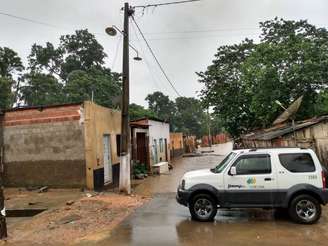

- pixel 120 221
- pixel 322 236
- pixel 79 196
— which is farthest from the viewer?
pixel 79 196

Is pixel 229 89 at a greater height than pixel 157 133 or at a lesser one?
greater

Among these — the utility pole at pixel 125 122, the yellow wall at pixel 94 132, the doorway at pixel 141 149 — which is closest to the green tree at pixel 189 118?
the doorway at pixel 141 149

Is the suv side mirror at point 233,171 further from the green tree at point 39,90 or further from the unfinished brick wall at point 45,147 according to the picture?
the green tree at point 39,90

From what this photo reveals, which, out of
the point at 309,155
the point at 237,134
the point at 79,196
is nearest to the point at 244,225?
the point at 309,155

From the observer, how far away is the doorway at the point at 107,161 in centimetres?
1733

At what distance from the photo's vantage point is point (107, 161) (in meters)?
17.7

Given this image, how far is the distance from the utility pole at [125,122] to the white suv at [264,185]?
5405mm

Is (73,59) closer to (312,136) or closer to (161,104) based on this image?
(161,104)

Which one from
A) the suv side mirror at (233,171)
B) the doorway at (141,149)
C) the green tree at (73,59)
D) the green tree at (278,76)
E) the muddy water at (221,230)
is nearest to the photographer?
the muddy water at (221,230)

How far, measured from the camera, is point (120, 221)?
9.79 meters

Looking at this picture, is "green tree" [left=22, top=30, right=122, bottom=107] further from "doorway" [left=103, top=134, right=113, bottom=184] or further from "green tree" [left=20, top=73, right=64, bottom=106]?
"doorway" [left=103, top=134, right=113, bottom=184]

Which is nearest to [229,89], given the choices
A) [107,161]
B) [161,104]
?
[107,161]

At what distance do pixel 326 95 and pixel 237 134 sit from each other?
16191mm

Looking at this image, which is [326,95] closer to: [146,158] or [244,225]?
[146,158]
